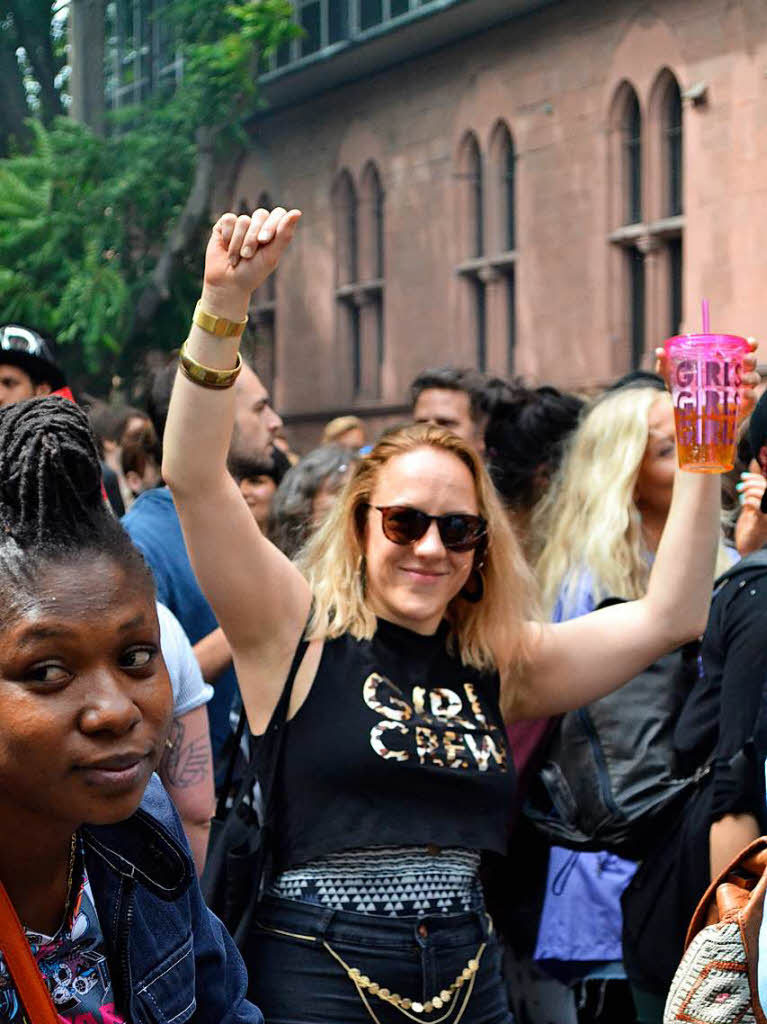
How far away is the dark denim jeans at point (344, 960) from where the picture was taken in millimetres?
2979

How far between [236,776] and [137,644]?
2269 mm

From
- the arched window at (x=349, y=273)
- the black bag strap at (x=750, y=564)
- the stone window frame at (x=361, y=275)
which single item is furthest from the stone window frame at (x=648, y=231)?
the black bag strap at (x=750, y=564)

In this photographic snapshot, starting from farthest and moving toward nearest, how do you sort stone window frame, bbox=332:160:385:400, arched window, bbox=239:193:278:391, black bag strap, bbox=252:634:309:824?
arched window, bbox=239:193:278:391, stone window frame, bbox=332:160:385:400, black bag strap, bbox=252:634:309:824

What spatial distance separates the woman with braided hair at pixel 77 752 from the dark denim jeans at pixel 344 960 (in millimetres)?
1192

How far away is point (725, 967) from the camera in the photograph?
232 centimetres

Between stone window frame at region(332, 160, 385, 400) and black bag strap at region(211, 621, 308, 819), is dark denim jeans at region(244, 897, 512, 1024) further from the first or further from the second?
stone window frame at region(332, 160, 385, 400)

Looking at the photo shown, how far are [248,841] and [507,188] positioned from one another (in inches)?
624

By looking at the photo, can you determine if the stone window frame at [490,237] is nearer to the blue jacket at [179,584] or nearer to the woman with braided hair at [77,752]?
the blue jacket at [179,584]

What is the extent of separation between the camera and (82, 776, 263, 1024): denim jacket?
1768mm

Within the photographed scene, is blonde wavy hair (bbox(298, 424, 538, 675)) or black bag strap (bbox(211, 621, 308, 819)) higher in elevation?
blonde wavy hair (bbox(298, 424, 538, 675))

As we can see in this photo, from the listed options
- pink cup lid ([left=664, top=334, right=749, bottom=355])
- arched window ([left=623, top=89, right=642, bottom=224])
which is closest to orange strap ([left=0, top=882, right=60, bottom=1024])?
pink cup lid ([left=664, top=334, right=749, bottom=355])

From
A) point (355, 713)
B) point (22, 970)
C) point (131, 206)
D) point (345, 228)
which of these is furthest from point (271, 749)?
point (131, 206)

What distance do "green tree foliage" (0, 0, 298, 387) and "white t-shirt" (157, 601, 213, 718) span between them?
685 inches

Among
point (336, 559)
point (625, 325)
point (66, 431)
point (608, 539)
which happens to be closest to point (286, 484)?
point (608, 539)
